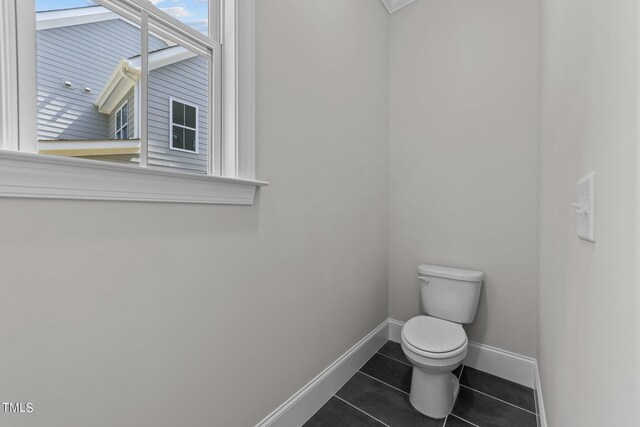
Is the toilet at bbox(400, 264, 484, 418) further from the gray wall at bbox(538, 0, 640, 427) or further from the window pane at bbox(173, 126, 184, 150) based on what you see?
the window pane at bbox(173, 126, 184, 150)

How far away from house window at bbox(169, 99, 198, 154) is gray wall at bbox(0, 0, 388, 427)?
0.25m

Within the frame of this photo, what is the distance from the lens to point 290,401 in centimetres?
150

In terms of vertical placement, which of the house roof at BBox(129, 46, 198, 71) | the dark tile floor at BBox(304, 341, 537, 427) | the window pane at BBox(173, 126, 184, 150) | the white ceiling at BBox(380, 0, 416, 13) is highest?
the white ceiling at BBox(380, 0, 416, 13)

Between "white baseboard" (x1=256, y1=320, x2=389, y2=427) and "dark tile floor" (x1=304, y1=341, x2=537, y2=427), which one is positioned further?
"dark tile floor" (x1=304, y1=341, x2=537, y2=427)

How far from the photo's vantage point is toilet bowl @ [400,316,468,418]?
59.9 inches

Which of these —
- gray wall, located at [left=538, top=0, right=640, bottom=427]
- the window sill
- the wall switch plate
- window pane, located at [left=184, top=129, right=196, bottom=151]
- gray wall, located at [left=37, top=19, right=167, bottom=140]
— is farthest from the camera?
window pane, located at [left=184, top=129, right=196, bottom=151]

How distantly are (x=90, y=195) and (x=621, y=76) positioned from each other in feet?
3.66

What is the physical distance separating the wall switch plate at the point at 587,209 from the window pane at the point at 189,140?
3.94ft

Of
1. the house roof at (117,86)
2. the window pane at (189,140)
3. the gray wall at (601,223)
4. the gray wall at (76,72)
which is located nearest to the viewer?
the gray wall at (601,223)

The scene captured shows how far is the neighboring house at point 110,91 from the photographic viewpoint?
Result: 84 cm

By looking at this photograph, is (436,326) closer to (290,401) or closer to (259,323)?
(290,401)

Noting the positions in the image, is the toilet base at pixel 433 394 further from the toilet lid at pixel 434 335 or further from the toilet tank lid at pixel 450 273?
the toilet tank lid at pixel 450 273

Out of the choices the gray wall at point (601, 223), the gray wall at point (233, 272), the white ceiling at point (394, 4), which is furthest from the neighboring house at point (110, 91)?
the white ceiling at point (394, 4)

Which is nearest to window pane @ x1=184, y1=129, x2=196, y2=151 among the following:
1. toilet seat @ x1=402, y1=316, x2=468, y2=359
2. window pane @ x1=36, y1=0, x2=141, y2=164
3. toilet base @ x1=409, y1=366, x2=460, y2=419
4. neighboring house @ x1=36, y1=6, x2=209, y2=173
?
neighboring house @ x1=36, y1=6, x2=209, y2=173
